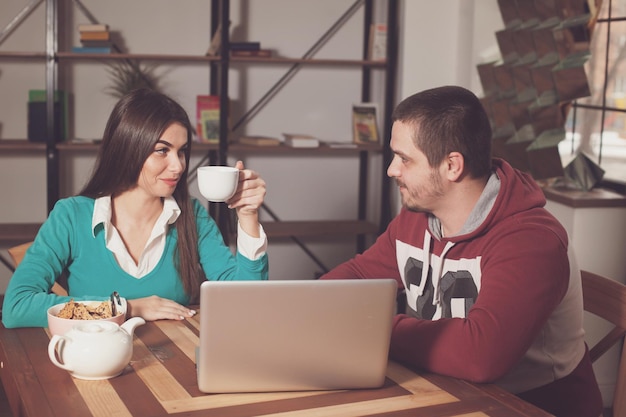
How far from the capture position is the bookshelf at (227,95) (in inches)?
160

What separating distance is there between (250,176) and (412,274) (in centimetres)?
46

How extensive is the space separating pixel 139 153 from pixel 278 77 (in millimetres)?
2482

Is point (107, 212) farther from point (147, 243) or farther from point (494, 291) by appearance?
point (494, 291)

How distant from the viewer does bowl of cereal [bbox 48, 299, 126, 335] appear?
170 cm

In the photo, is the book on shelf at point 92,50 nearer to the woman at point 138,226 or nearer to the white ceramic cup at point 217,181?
the woman at point 138,226

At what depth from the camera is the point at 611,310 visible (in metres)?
1.96

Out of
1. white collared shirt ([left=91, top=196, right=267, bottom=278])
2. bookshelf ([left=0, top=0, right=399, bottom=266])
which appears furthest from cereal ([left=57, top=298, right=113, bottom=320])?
bookshelf ([left=0, top=0, right=399, bottom=266])

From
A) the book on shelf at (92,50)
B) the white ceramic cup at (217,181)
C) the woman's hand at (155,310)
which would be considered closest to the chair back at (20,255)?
the woman's hand at (155,310)

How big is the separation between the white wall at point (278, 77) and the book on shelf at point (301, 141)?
0.22 meters

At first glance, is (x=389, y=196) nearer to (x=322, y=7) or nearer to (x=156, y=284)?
Answer: (x=322, y=7)

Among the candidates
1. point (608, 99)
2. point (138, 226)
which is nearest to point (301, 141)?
point (608, 99)

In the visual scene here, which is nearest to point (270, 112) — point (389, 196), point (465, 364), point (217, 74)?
point (217, 74)

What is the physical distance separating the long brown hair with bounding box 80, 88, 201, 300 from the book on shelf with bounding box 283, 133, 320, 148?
6.82 feet

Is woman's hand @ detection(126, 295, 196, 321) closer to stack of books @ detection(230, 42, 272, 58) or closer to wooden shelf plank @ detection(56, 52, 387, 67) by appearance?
wooden shelf plank @ detection(56, 52, 387, 67)
